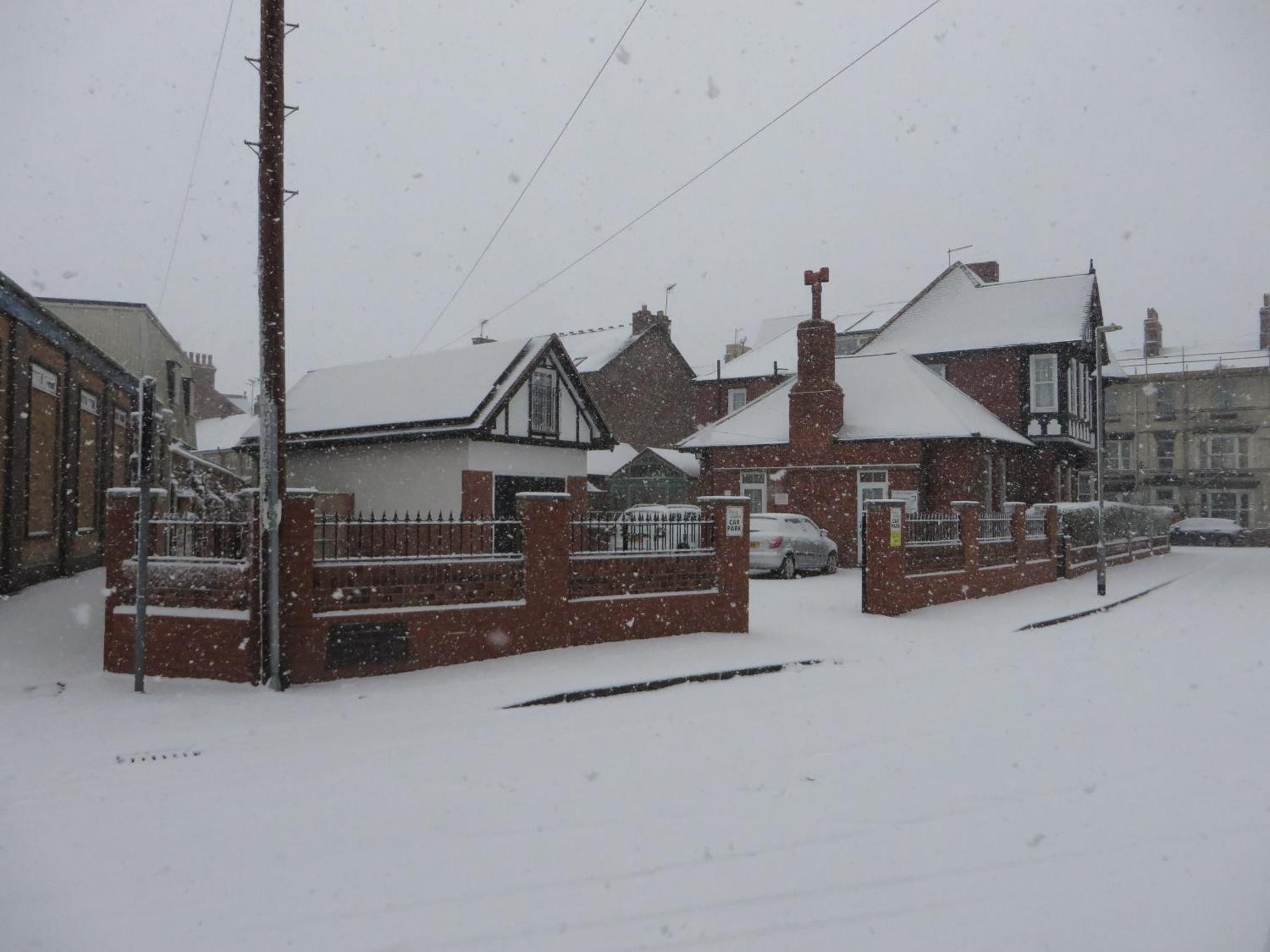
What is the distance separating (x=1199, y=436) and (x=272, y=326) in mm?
53701

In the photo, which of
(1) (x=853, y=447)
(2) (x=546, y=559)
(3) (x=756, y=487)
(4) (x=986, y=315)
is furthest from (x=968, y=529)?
(4) (x=986, y=315)

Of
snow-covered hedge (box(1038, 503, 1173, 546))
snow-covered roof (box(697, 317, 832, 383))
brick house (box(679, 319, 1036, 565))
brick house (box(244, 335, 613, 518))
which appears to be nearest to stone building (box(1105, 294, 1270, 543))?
snow-covered hedge (box(1038, 503, 1173, 546))

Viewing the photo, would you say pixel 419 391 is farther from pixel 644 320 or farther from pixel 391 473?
pixel 644 320

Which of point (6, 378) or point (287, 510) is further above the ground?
point (6, 378)

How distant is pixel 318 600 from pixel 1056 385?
2711cm

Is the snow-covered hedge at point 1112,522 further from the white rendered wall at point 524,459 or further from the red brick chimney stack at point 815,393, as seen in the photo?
the white rendered wall at point 524,459

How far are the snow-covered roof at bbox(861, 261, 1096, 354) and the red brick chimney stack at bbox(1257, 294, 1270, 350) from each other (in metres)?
29.0


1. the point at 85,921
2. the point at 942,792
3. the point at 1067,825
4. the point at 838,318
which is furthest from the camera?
the point at 838,318

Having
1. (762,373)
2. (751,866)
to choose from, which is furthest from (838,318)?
(751,866)

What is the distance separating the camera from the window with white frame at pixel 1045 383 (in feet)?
97.6

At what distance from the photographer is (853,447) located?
84.7ft

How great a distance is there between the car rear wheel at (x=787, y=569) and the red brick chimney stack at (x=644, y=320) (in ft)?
86.1

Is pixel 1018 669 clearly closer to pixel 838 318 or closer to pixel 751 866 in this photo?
pixel 751 866

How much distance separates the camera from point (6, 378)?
44.1 ft
